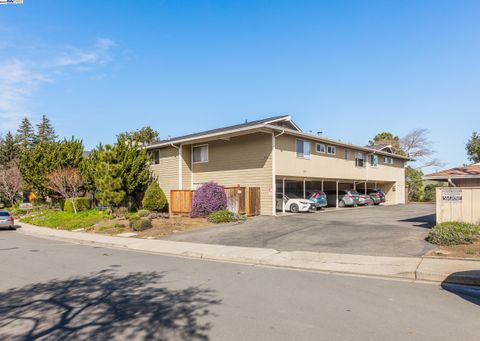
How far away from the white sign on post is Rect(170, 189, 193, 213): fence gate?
585 inches

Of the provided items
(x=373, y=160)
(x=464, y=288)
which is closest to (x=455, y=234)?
(x=464, y=288)

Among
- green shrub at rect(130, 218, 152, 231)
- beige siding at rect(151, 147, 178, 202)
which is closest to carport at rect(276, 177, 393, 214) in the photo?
beige siding at rect(151, 147, 178, 202)

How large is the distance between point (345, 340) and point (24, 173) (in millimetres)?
38181

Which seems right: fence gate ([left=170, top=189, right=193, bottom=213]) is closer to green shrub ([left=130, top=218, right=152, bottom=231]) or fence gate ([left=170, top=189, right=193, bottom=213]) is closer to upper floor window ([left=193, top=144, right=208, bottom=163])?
upper floor window ([left=193, top=144, right=208, bottom=163])

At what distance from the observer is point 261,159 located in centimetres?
2248

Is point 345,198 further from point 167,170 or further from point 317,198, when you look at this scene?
point 167,170

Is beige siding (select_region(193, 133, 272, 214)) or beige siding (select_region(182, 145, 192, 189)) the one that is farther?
beige siding (select_region(182, 145, 192, 189))

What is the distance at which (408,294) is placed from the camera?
6.68 m

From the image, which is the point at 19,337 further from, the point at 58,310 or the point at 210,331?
the point at 210,331

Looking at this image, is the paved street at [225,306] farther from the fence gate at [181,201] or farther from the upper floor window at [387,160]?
the upper floor window at [387,160]

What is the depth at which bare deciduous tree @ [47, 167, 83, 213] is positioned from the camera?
2970cm

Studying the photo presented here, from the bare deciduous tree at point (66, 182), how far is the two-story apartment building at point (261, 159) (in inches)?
281

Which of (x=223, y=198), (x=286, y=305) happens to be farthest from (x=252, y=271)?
(x=223, y=198)

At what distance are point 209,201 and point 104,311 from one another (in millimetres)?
15377
